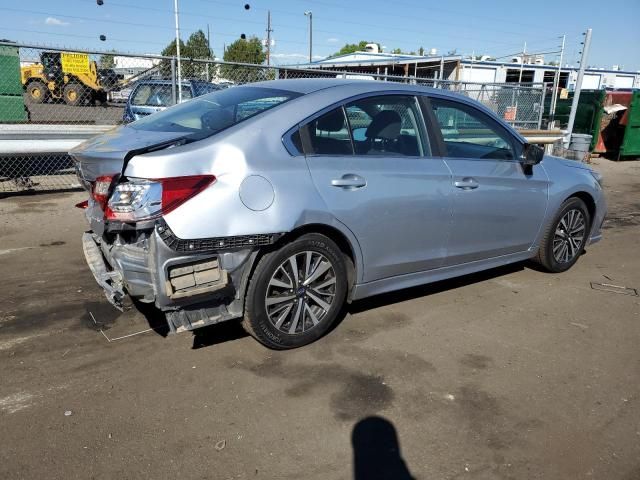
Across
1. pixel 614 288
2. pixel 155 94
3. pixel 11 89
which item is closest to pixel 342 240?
pixel 614 288

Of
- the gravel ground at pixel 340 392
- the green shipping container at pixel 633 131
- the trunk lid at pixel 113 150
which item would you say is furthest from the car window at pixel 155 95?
the green shipping container at pixel 633 131

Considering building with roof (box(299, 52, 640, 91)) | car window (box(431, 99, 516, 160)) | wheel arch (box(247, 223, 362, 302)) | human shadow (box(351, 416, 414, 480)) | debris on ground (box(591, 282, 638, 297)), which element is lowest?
human shadow (box(351, 416, 414, 480))

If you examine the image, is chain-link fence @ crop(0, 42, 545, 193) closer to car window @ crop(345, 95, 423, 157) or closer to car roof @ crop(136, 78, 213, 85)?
car roof @ crop(136, 78, 213, 85)

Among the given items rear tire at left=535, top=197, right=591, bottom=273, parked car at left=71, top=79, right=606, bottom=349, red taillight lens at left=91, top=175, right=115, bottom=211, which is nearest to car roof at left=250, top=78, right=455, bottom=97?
parked car at left=71, top=79, right=606, bottom=349

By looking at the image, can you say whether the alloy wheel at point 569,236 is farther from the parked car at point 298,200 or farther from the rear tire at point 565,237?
the parked car at point 298,200

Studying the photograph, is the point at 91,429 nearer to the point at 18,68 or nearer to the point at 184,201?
the point at 184,201

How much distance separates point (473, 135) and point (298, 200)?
2.25 meters

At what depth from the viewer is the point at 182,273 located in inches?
121

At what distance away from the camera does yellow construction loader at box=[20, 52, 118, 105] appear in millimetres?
8703

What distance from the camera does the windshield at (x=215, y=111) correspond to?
3.54 meters

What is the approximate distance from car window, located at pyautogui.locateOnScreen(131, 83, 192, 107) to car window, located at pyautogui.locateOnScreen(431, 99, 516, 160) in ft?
22.7

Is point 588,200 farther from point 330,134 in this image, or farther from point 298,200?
point 298,200

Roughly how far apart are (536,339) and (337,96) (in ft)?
7.62

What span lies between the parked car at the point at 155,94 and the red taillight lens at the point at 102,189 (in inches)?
278
